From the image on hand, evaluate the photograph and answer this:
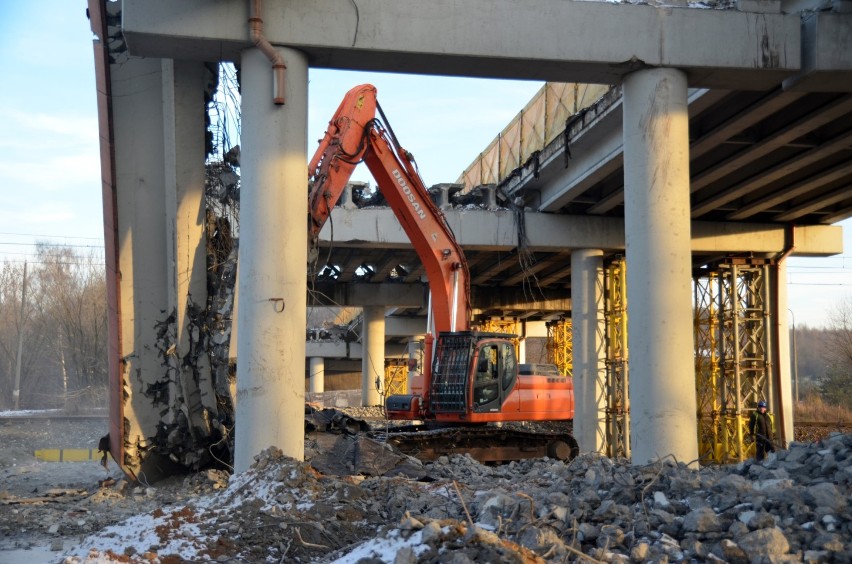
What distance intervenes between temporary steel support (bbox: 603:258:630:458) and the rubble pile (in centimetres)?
1265

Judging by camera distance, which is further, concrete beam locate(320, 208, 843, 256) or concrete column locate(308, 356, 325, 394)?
concrete column locate(308, 356, 325, 394)

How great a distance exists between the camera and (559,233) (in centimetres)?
2233

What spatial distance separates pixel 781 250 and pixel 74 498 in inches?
688

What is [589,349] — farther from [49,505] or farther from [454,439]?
[49,505]

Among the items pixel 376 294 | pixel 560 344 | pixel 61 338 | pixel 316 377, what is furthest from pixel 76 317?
pixel 560 344

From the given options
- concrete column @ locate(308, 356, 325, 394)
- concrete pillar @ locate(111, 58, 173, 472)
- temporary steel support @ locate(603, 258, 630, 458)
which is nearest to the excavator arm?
concrete pillar @ locate(111, 58, 173, 472)

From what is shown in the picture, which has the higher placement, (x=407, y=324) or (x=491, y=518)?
(x=407, y=324)

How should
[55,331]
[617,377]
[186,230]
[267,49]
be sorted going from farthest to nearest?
[55,331]
[617,377]
[186,230]
[267,49]

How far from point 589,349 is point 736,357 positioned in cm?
362

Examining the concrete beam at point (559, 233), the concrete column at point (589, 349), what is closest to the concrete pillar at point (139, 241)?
the concrete beam at point (559, 233)

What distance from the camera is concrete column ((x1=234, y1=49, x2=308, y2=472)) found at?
35.8ft

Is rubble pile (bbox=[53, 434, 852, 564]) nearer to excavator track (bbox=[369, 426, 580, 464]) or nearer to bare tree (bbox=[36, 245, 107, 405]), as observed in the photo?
excavator track (bbox=[369, 426, 580, 464])

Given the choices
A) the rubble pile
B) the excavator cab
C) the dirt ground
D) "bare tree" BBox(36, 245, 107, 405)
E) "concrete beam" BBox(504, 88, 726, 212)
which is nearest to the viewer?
the rubble pile

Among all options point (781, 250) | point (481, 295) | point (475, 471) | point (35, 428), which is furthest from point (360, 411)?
point (475, 471)
